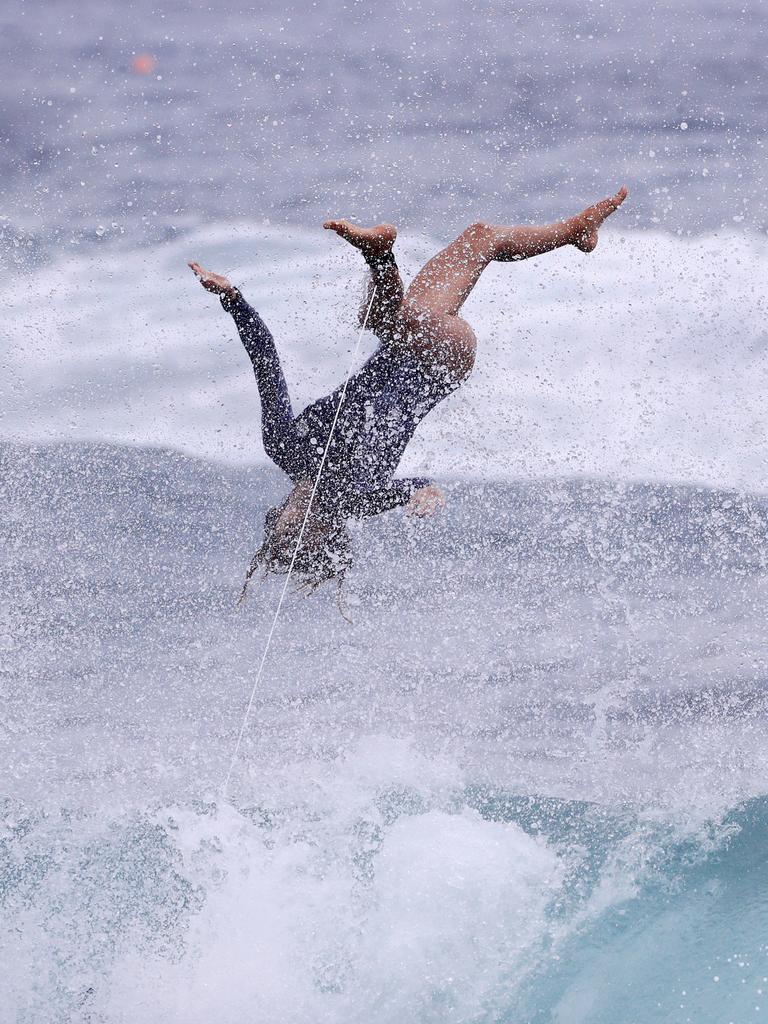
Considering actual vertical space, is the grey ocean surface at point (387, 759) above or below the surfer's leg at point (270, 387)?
below

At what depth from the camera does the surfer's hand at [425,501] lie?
3.93 metres

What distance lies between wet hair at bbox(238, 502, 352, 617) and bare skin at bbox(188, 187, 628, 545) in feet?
0.12

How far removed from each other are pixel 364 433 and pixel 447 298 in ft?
1.94

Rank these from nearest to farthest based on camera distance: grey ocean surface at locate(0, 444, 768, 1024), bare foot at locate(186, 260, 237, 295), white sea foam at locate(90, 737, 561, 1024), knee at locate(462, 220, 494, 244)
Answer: bare foot at locate(186, 260, 237, 295)
knee at locate(462, 220, 494, 244)
white sea foam at locate(90, 737, 561, 1024)
grey ocean surface at locate(0, 444, 768, 1024)

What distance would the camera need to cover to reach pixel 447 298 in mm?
4047

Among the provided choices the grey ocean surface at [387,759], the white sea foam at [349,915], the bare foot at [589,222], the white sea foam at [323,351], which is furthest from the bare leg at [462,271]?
the white sea foam at [323,351]

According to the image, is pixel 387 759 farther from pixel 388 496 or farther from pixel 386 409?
pixel 386 409

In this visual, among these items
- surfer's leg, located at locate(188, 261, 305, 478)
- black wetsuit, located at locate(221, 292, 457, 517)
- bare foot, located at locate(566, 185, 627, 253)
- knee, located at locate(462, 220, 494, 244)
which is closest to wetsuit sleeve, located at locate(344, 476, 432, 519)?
black wetsuit, located at locate(221, 292, 457, 517)

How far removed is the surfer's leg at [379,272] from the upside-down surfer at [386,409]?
0.03 ft

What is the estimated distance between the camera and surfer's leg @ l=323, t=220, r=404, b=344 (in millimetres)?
3383

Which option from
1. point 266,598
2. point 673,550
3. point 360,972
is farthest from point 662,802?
point 266,598

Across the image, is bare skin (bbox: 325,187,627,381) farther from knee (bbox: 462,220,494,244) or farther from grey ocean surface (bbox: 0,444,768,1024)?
grey ocean surface (bbox: 0,444,768,1024)

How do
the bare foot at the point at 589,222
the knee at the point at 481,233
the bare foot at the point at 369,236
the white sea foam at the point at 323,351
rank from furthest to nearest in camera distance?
the white sea foam at the point at 323,351, the knee at the point at 481,233, the bare foot at the point at 589,222, the bare foot at the point at 369,236

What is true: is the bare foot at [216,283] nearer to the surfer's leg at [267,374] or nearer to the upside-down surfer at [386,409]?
the surfer's leg at [267,374]
